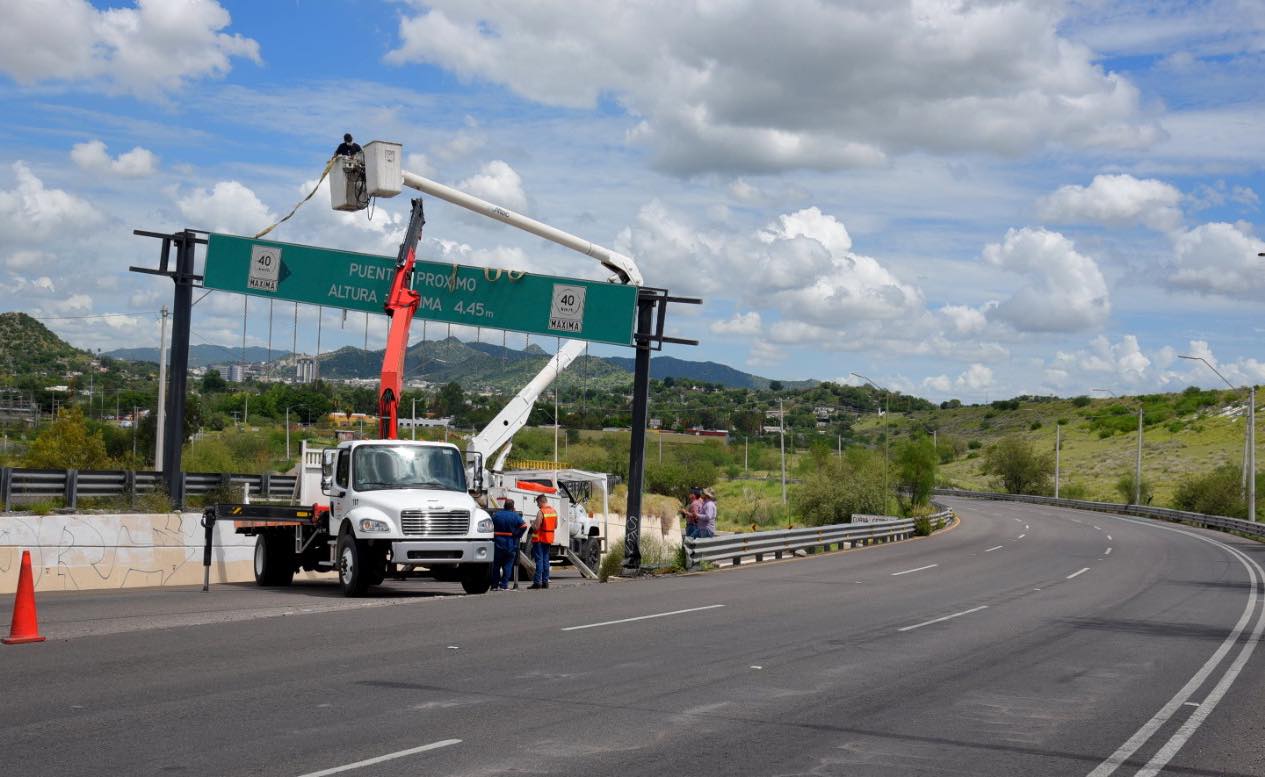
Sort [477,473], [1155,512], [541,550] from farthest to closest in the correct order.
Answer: [1155,512]
[541,550]
[477,473]

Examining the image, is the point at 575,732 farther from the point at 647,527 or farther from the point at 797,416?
the point at 797,416

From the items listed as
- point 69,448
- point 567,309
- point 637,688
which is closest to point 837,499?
point 567,309

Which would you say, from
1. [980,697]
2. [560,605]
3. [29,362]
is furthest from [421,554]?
[29,362]

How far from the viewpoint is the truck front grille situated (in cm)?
1927

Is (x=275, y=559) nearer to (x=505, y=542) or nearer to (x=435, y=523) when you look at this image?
(x=505, y=542)

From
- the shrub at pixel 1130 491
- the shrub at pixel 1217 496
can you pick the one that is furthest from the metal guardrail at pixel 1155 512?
the shrub at pixel 1130 491

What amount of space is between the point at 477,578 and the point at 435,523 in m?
1.82

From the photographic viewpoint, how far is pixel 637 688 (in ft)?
35.9

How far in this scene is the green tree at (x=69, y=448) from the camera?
52969 millimetres

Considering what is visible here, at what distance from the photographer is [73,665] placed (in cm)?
1147

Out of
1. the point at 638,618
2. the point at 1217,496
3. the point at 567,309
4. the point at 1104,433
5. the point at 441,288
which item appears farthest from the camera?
the point at 1104,433

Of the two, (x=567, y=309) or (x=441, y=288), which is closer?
(x=567, y=309)

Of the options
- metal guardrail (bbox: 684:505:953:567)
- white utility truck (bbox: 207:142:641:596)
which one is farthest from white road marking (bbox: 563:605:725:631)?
metal guardrail (bbox: 684:505:953:567)

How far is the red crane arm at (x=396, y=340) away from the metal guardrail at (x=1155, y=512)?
42525 mm
